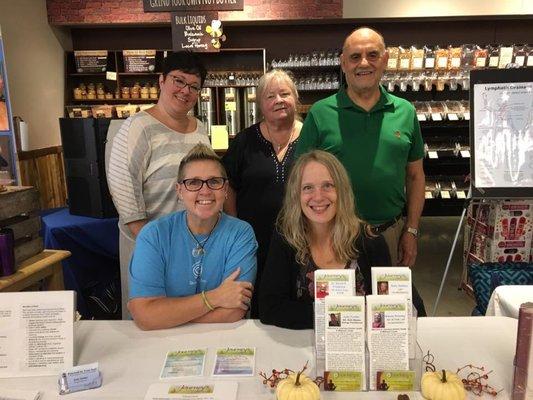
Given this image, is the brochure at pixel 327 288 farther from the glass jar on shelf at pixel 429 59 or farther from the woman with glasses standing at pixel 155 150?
the glass jar on shelf at pixel 429 59

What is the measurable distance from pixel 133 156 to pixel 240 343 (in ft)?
3.50

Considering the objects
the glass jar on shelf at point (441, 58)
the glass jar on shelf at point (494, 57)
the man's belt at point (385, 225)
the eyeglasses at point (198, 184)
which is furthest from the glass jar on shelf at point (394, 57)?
the eyeglasses at point (198, 184)

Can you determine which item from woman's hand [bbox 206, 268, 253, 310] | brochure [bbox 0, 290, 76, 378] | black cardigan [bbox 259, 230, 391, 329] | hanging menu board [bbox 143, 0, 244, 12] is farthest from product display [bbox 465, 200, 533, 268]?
hanging menu board [bbox 143, 0, 244, 12]

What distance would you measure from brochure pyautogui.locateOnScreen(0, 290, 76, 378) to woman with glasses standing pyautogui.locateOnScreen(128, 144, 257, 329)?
28 centimetres

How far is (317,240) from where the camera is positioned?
1702 mm

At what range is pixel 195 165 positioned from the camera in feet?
5.50

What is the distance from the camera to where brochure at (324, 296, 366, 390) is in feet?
3.76

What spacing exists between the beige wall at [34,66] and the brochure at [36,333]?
436 centimetres

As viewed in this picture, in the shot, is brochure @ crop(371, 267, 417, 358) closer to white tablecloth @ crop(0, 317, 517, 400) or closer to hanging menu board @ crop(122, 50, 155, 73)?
white tablecloth @ crop(0, 317, 517, 400)

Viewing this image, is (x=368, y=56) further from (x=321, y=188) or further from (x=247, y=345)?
(x=247, y=345)

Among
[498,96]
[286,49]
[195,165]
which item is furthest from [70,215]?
[286,49]

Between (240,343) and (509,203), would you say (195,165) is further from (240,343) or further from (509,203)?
(509,203)

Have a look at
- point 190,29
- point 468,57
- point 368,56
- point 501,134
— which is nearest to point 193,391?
point 368,56

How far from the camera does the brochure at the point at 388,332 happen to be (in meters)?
1.14
